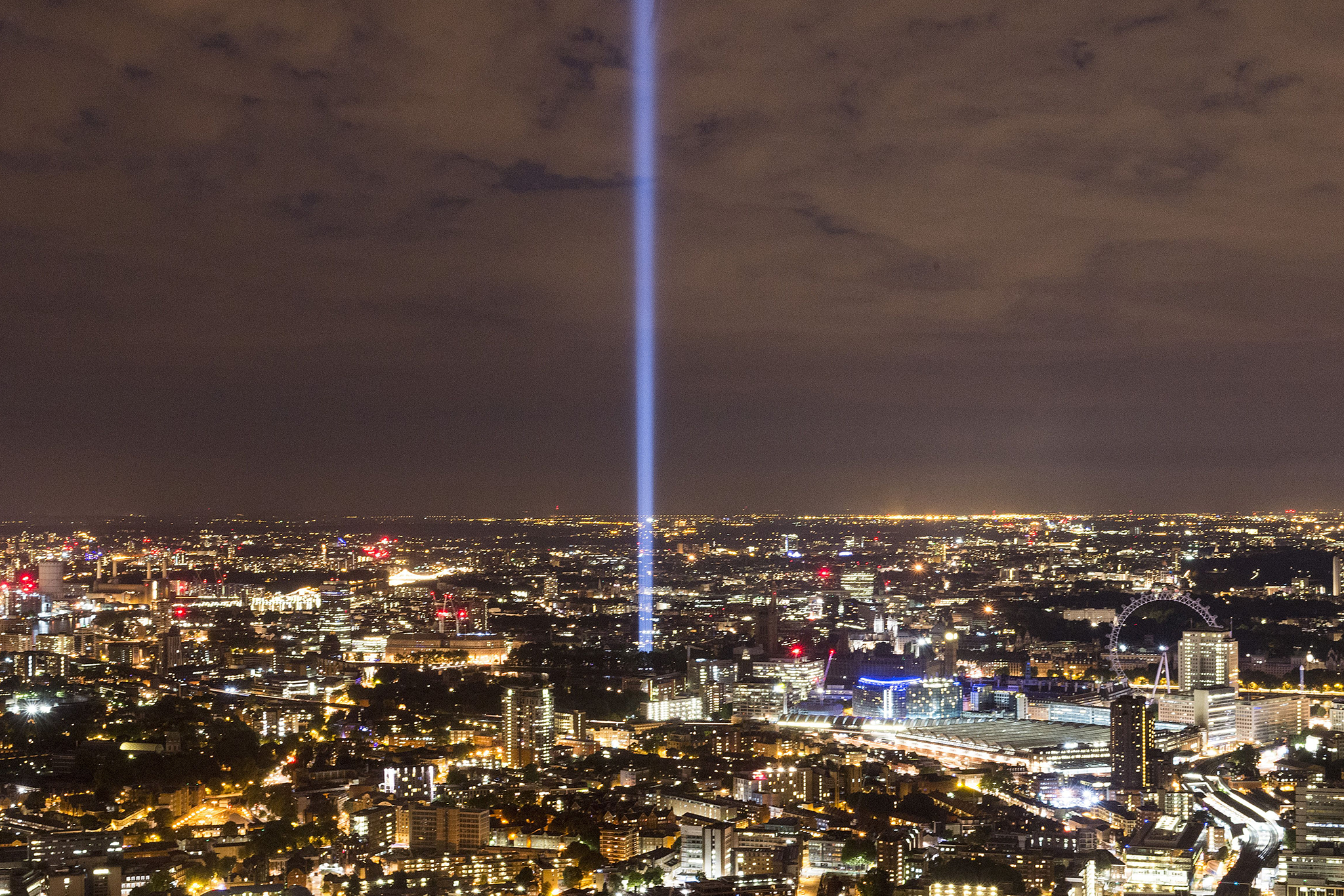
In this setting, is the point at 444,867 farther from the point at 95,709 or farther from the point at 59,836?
Result: the point at 95,709

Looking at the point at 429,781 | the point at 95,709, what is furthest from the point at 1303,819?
the point at 95,709

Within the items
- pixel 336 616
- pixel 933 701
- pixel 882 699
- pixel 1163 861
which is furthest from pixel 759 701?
pixel 336 616

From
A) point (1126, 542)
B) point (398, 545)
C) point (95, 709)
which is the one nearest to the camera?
point (95, 709)

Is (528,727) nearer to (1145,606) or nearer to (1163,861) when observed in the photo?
(1163,861)

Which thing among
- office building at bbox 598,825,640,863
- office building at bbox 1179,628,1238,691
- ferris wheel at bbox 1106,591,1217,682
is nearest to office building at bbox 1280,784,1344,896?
office building at bbox 598,825,640,863

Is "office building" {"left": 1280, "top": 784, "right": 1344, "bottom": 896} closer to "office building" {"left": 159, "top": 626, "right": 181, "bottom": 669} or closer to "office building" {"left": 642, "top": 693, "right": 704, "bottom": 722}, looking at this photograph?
"office building" {"left": 642, "top": 693, "right": 704, "bottom": 722}

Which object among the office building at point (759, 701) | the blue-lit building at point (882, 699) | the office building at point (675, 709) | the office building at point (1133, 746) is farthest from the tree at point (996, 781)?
the office building at point (675, 709)

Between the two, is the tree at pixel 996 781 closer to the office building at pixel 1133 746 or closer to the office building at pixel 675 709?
the office building at pixel 1133 746
